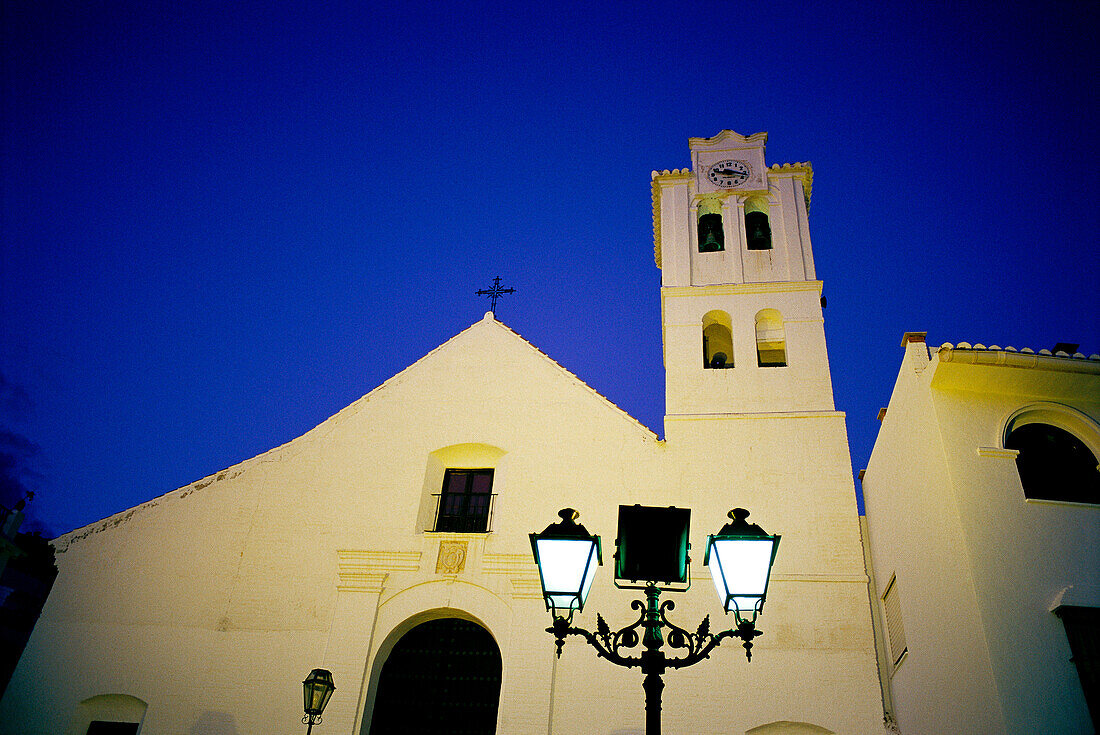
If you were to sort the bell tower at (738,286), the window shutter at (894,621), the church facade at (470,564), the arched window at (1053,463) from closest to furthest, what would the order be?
1. the arched window at (1053,463)
2. the church facade at (470,564)
3. the window shutter at (894,621)
4. the bell tower at (738,286)

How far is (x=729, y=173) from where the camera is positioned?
53.8ft

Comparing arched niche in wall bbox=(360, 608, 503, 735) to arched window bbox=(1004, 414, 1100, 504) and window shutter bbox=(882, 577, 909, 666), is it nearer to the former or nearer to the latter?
window shutter bbox=(882, 577, 909, 666)

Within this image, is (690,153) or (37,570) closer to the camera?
(690,153)

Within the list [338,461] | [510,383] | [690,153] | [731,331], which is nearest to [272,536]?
[338,461]

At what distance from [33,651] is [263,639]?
12.1 ft

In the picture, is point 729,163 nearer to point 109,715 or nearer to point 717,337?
point 717,337

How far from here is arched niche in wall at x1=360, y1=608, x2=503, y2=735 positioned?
421 inches

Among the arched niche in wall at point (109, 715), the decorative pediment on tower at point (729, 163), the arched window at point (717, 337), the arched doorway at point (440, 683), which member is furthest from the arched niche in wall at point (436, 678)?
the decorative pediment on tower at point (729, 163)

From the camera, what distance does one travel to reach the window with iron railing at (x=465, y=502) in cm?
1211

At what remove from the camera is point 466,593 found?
11.2 m

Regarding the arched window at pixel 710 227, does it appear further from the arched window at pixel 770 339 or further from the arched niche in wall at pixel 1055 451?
the arched niche in wall at pixel 1055 451

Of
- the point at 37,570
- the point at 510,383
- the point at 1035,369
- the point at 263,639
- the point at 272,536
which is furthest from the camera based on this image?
the point at 37,570

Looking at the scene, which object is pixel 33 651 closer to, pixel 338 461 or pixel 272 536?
pixel 272 536

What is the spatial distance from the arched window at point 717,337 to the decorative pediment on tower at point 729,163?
10.1ft
